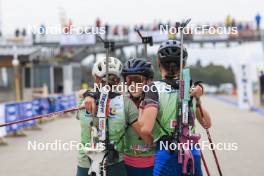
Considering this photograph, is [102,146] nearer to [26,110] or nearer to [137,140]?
[137,140]

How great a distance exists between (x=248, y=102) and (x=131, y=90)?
22.1m

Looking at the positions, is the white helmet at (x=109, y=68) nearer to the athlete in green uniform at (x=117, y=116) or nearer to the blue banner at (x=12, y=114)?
the athlete in green uniform at (x=117, y=116)

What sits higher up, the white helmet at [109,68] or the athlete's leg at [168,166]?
the white helmet at [109,68]

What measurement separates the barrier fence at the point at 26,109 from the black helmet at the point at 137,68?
8852 mm

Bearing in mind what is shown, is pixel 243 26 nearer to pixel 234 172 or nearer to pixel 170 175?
pixel 234 172

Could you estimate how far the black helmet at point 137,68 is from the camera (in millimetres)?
3838

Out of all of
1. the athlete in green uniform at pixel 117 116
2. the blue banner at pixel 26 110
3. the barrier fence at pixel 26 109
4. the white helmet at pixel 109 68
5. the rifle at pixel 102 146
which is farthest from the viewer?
the blue banner at pixel 26 110

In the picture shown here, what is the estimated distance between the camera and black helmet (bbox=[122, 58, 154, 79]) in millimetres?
3838

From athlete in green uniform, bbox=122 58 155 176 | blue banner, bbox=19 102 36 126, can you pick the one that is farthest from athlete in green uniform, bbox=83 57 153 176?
blue banner, bbox=19 102 36 126

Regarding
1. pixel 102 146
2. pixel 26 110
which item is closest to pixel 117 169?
pixel 102 146

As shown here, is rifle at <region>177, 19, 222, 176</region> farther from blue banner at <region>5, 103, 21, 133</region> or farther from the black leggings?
blue banner at <region>5, 103, 21, 133</region>

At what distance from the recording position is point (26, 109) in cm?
1547

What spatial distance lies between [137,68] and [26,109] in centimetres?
1227

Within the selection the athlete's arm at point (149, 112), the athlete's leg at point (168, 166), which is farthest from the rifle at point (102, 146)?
the athlete's leg at point (168, 166)
